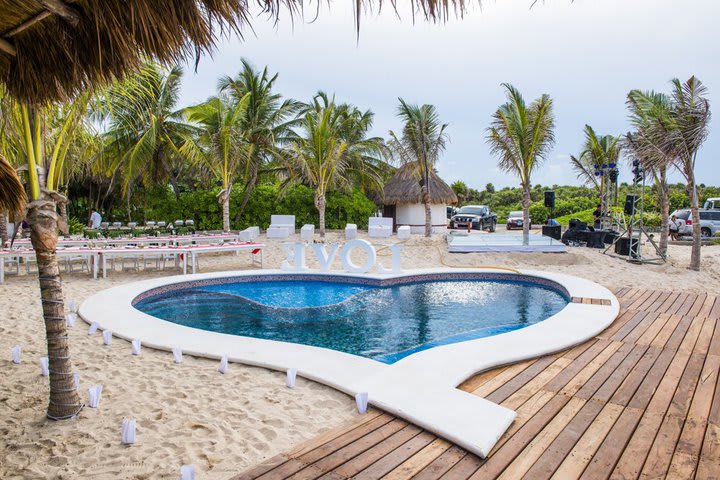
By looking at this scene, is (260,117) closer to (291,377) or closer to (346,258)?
(346,258)

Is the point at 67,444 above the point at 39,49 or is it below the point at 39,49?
below

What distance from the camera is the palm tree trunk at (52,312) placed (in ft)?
10.7

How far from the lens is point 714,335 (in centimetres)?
525

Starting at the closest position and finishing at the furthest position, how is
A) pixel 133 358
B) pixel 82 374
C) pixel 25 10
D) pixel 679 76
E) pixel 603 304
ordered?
pixel 25 10
pixel 82 374
pixel 133 358
pixel 603 304
pixel 679 76

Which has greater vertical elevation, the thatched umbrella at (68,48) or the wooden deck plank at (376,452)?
the thatched umbrella at (68,48)

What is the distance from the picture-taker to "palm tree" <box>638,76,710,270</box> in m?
10.6

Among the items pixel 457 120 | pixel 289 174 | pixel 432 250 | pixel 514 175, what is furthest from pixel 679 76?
pixel 289 174

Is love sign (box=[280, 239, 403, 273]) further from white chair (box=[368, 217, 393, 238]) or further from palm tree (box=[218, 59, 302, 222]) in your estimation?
palm tree (box=[218, 59, 302, 222])

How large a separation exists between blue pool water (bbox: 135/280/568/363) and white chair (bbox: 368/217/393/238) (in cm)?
906

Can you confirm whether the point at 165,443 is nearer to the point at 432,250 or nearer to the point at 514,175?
the point at 432,250

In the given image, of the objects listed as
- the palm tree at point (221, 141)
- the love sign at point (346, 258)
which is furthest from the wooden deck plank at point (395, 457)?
the palm tree at point (221, 141)

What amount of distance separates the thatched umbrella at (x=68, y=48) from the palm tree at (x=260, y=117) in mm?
15905

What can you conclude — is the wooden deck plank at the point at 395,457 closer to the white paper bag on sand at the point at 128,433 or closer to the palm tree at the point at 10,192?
the white paper bag on sand at the point at 128,433

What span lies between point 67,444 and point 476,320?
19.4 ft
